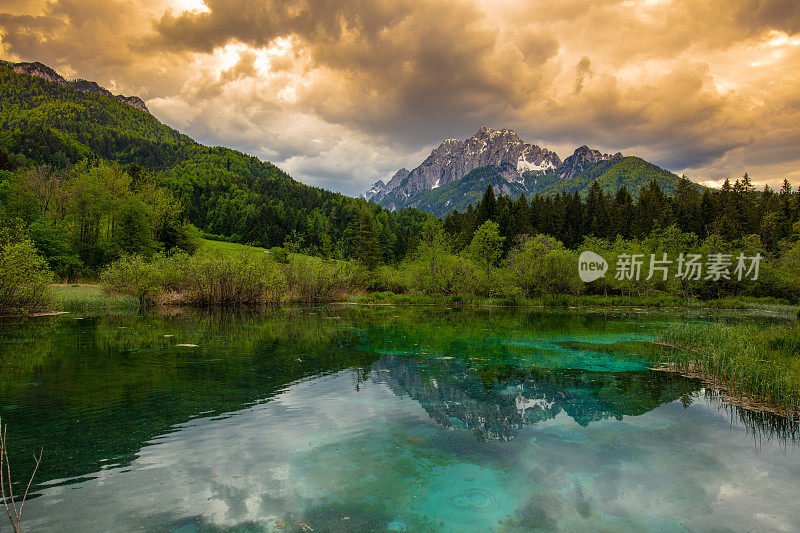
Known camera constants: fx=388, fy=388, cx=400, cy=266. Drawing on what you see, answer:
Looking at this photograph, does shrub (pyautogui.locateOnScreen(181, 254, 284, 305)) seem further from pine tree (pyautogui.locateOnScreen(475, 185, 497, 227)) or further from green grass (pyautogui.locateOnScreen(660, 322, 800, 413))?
pine tree (pyautogui.locateOnScreen(475, 185, 497, 227))

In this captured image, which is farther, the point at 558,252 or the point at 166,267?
the point at 558,252

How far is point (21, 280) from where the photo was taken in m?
26.2

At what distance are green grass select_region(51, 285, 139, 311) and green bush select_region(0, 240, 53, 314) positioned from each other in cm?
477

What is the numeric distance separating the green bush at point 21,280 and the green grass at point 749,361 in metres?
37.7

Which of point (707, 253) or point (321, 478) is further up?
point (707, 253)

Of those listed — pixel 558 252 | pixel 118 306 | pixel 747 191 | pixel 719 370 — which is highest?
pixel 747 191

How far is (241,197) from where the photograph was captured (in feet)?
446

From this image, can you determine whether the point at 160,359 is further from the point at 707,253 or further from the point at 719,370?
the point at 707,253

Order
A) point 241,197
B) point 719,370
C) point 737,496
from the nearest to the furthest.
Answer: point 737,496 → point 719,370 → point 241,197

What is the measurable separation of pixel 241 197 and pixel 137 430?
13920cm

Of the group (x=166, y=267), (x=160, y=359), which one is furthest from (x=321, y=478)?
(x=166, y=267)

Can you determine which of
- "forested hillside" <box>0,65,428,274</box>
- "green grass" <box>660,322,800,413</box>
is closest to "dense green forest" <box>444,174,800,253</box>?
"forested hillside" <box>0,65,428,274</box>

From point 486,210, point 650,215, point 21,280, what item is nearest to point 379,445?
point 21,280

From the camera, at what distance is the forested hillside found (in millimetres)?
68938
